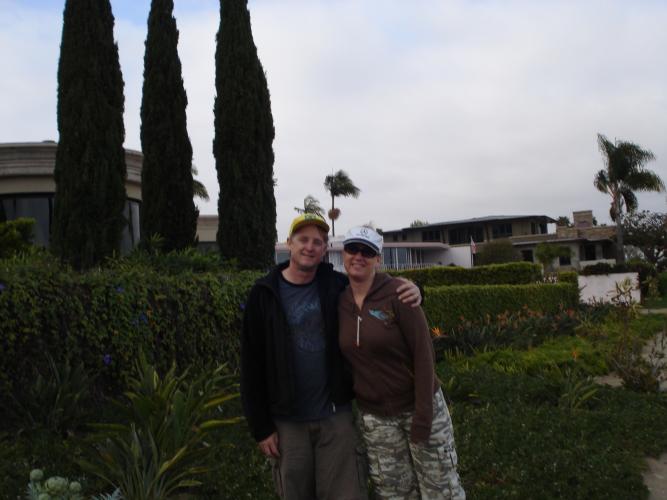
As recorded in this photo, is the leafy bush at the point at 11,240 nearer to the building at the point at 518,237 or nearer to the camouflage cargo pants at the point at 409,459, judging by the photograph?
the camouflage cargo pants at the point at 409,459

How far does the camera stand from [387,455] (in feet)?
9.68

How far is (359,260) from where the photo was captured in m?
2.97

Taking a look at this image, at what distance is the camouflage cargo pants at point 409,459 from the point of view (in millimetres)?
2869

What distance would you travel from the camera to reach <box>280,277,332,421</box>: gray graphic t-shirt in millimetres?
2914

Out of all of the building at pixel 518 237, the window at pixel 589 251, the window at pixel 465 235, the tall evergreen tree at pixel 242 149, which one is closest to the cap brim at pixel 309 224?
the tall evergreen tree at pixel 242 149

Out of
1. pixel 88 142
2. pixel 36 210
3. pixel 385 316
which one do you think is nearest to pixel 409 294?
pixel 385 316

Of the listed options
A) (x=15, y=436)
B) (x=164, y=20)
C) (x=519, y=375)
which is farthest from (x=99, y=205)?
(x=519, y=375)

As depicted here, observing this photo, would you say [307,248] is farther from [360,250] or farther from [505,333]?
[505,333]

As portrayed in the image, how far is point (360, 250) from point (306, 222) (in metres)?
0.28

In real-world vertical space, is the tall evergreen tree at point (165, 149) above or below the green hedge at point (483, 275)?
above

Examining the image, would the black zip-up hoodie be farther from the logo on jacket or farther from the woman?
the logo on jacket

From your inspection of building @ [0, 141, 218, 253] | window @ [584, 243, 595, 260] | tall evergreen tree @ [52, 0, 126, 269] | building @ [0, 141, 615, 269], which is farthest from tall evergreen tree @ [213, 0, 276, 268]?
window @ [584, 243, 595, 260]

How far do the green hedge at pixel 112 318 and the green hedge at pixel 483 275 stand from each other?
46.2 ft

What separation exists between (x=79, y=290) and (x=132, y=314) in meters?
0.56
